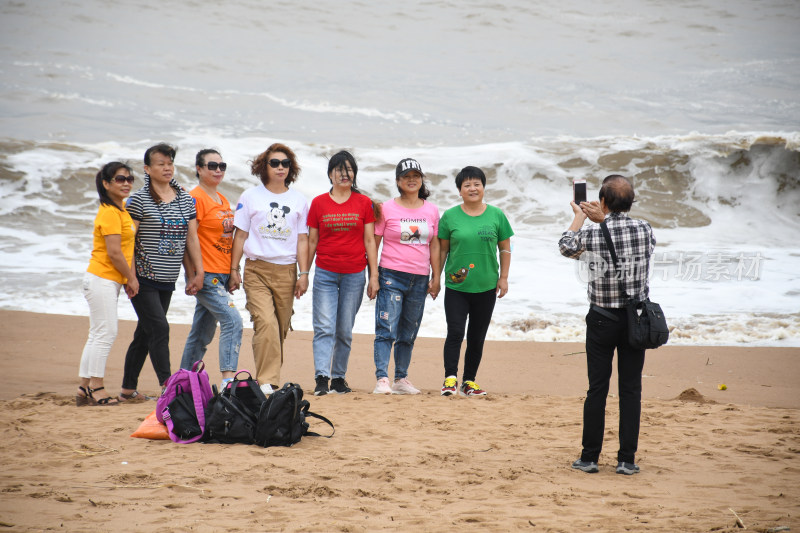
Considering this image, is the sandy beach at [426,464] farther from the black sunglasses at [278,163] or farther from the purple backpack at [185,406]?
the black sunglasses at [278,163]

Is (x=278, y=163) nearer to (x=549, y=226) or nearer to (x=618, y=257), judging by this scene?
(x=618, y=257)

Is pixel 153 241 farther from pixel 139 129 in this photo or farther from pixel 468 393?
pixel 139 129

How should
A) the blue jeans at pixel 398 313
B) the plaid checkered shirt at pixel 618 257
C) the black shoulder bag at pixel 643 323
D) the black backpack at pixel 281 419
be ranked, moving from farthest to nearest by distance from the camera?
the blue jeans at pixel 398 313 < the black backpack at pixel 281 419 < the plaid checkered shirt at pixel 618 257 < the black shoulder bag at pixel 643 323

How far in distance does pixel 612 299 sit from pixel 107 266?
3.15 meters

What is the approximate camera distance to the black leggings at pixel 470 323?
5.12 meters

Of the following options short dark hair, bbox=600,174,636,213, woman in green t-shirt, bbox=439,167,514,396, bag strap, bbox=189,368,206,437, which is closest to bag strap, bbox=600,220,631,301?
short dark hair, bbox=600,174,636,213

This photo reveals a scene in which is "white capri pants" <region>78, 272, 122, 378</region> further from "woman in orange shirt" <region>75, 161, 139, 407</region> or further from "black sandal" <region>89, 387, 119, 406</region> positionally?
"black sandal" <region>89, 387, 119, 406</region>

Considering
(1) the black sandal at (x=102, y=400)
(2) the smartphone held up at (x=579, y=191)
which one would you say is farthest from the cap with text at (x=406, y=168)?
(1) the black sandal at (x=102, y=400)

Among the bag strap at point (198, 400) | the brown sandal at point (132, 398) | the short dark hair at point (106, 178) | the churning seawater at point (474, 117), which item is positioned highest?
the churning seawater at point (474, 117)

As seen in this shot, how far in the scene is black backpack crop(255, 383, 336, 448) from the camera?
12.5ft

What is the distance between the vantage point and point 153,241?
4.66m

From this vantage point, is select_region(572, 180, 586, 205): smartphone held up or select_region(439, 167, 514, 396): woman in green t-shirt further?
select_region(439, 167, 514, 396): woman in green t-shirt

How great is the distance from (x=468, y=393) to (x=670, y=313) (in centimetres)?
410

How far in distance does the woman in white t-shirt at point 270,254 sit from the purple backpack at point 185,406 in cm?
93
